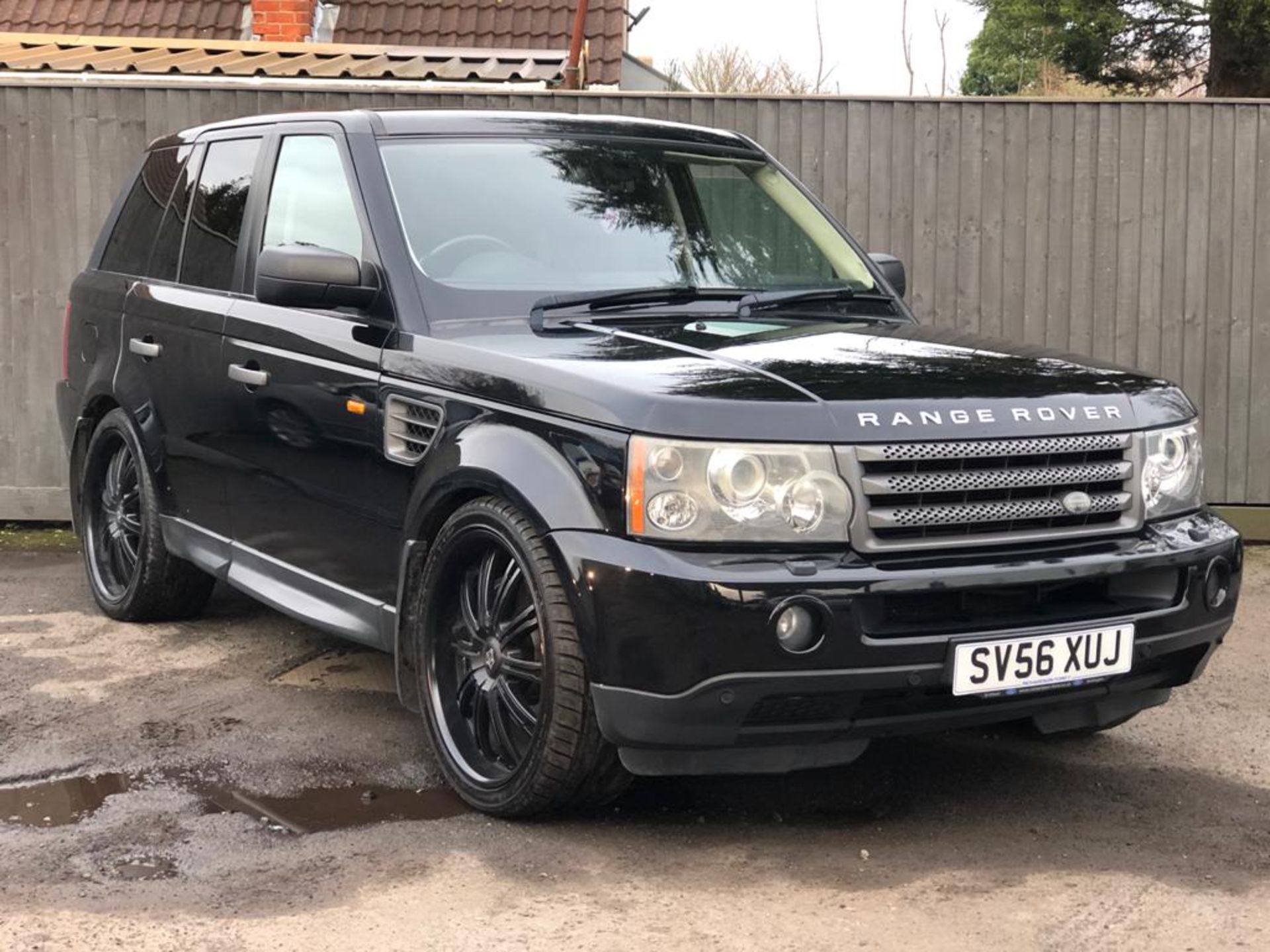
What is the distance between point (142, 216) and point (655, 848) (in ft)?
12.3

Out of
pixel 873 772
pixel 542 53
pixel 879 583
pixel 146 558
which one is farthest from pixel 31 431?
pixel 879 583

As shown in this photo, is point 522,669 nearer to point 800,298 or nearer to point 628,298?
point 628,298

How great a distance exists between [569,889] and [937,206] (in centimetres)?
562

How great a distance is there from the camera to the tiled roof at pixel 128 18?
16234 mm

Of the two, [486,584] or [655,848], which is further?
[486,584]

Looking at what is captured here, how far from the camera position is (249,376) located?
5.18 m

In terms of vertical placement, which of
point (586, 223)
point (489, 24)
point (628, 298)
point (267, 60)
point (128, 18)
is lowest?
point (628, 298)

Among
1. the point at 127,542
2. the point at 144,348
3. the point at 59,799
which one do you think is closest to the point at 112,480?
the point at 127,542

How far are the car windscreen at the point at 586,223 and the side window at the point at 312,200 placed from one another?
21 centimetres

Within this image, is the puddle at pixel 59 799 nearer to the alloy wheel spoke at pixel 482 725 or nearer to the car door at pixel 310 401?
the car door at pixel 310 401

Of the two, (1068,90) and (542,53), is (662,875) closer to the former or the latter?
(542,53)

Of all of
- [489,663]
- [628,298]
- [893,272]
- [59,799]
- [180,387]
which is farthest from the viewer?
[180,387]

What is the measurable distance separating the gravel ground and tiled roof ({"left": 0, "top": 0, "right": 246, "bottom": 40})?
40.0ft

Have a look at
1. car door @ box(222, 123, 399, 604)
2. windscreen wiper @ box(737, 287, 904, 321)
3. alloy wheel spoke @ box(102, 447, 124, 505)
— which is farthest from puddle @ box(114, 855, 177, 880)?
alloy wheel spoke @ box(102, 447, 124, 505)
